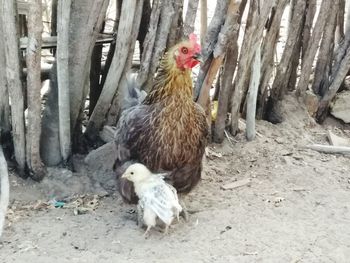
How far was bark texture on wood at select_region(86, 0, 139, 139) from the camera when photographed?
4.06m

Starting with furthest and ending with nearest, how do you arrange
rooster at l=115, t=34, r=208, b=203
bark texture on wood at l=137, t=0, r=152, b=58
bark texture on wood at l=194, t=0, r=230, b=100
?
1. bark texture on wood at l=137, t=0, r=152, b=58
2. bark texture on wood at l=194, t=0, r=230, b=100
3. rooster at l=115, t=34, r=208, b=203

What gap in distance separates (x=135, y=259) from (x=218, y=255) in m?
0.44

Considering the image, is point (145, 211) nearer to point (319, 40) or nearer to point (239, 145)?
point (239, 145)

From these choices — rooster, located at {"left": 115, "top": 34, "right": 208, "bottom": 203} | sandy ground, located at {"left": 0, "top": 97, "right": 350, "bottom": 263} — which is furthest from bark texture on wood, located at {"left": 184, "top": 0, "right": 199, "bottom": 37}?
sandy ground, located at {"left": 0, "top": 97, "right": 350, "bottom": 263}

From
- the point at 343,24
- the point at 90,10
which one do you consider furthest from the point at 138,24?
the point at 343,24

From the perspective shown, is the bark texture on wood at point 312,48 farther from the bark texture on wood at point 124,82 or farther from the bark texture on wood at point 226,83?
the bark texture on wood at point 124,82

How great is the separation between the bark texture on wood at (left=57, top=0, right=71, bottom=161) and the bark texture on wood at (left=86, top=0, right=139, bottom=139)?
11.0 inches

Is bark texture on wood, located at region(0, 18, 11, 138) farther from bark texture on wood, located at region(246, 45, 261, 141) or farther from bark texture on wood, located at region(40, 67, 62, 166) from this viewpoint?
bark texture on wood, located at region(246, 45, 261, 141)

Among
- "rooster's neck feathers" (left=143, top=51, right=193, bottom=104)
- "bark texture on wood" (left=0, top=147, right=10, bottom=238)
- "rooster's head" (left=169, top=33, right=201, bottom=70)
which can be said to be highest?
"rooster's head" (left=169, top=33, right=201, bottom=70)

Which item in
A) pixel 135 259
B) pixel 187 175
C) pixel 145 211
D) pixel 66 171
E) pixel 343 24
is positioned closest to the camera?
pixel 135 259

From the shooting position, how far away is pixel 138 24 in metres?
4.17

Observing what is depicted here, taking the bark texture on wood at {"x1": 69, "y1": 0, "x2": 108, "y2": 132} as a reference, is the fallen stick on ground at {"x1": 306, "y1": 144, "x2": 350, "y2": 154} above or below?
below

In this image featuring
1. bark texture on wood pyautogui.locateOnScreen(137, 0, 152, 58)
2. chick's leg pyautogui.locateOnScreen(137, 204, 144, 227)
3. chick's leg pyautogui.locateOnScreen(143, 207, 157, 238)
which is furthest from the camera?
bark texture on wood pyautogui.locateOnScreen(137, 0, 152, 58)

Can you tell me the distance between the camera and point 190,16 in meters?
4.01
